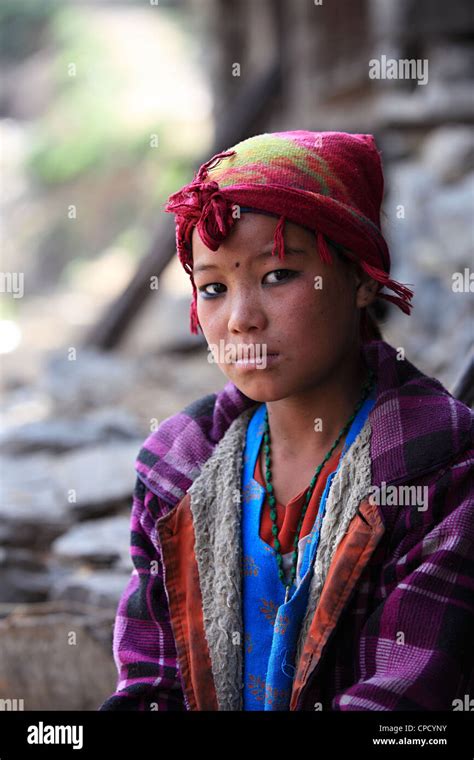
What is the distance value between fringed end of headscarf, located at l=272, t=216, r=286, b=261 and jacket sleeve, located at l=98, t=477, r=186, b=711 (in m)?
0.54

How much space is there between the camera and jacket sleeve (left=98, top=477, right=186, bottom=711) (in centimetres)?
161

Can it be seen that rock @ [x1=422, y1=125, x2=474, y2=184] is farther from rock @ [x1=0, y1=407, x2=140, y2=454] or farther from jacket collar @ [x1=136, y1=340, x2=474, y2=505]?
jacket collar @ [x1=136, y1=340, x2=474, y2=505]

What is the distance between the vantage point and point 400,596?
1387 millimetres

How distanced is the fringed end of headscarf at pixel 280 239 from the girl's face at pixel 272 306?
0.05 feet

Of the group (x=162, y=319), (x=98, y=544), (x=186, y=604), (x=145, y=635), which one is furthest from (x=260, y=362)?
(x=162, y=319)

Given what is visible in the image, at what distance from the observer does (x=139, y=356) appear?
7191 mm

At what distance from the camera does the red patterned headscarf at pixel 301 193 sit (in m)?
1.46

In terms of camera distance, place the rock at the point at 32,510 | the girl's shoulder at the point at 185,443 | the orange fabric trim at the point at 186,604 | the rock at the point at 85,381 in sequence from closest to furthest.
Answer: the orange fabric trim at the point at 186,604 → the girl's shoulder at the point at 185,443 → the rock at the point at 32,510 → the rock at the point at 85,381

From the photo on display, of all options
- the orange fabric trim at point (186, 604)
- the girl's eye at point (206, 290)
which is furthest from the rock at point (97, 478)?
the girl's eye at point (206, 290)

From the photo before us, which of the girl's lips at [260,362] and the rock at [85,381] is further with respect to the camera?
the rock at [85,381]

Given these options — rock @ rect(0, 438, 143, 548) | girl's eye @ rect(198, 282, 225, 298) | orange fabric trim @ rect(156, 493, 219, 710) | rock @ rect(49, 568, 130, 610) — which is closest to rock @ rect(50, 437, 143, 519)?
rock @ rect(0, 438, 143, 548)

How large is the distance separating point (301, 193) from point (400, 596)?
0.66 meters

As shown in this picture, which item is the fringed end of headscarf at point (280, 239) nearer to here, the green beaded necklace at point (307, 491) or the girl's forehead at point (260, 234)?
the girl's forehead at point (260, 234)

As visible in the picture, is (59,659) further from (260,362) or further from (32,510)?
(260,362)
